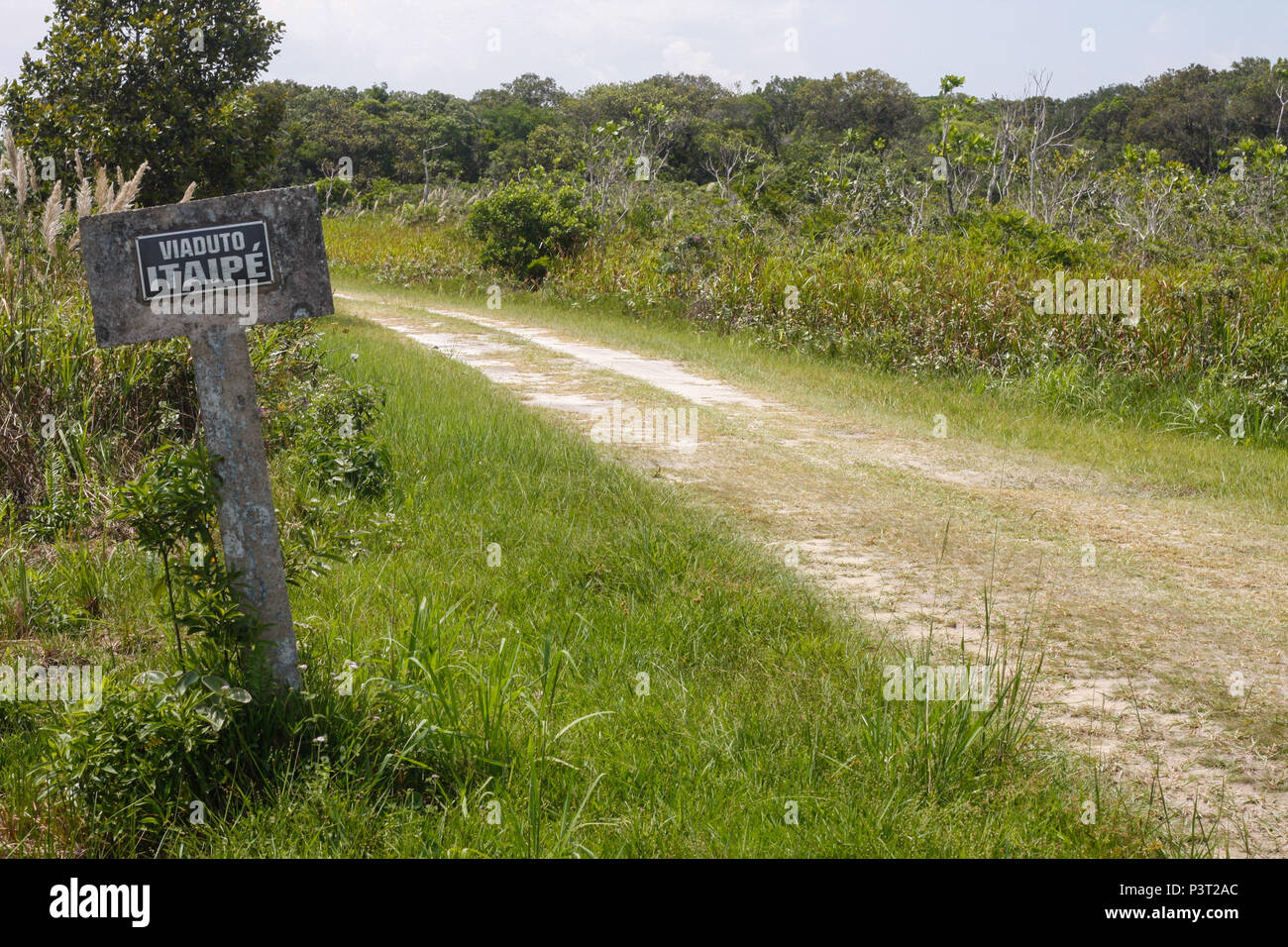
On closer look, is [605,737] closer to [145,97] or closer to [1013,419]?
[1013,419]

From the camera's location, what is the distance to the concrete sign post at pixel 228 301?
2750 mm

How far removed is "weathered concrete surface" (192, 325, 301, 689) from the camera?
9.01 feet

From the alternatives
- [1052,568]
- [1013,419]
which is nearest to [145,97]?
[1013,419]

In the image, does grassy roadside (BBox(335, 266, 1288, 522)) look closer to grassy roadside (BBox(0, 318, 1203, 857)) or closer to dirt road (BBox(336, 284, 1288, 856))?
dirt road (BBox(336, 284, 1288, 856))

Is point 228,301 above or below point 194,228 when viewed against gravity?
below

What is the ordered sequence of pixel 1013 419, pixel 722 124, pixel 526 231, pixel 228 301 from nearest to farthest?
pixel 228 301 → pixel 1013 419 → pixel 526 231 → pixel 722 124

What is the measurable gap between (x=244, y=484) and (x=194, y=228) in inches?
27.9

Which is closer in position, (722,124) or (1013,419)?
(1013,419)

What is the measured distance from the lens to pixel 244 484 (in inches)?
109

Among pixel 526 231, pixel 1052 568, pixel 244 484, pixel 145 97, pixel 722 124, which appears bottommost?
pixel 1052 568

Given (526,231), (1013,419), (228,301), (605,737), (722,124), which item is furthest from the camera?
(722,124)

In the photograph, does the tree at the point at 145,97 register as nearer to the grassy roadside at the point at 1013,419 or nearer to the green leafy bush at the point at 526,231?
the grassy roadside at the point at 1013,419

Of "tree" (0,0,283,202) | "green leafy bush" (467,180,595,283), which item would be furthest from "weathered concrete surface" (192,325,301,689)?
"green leafy bush" (467,180,595,283)
